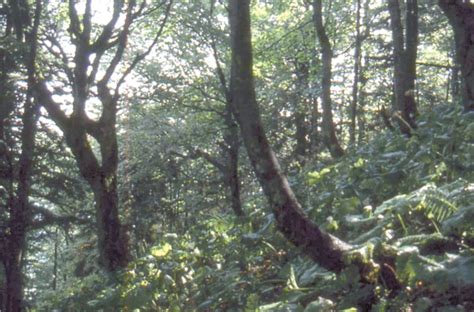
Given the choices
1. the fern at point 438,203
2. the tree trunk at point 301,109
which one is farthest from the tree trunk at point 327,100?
the fern at point 438,203

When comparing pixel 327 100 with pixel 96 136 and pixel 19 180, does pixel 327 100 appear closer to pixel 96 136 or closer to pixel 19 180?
pixel 96 136

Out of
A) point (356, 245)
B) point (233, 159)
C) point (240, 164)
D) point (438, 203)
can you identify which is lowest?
point (356, 245)

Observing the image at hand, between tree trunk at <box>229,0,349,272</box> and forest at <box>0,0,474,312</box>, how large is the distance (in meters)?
0.01

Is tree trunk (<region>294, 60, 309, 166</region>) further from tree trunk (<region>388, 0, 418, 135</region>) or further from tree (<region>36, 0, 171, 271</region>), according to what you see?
tree (<region>36, 0, 171, 271</region>)

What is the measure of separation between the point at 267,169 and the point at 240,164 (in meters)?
Result: 15.2

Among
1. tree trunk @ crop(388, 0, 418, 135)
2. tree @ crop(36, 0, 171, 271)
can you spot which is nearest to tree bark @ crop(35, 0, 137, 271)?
tree @ crop(36, 0, 171, 271)

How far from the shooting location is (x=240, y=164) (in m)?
20.5

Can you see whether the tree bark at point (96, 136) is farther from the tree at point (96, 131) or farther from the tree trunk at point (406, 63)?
the tree trunk at point (406, 63)

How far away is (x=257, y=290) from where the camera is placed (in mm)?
6023

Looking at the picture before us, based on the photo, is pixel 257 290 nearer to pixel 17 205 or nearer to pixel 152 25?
pixel 17 205

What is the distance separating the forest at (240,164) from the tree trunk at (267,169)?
0.04ft

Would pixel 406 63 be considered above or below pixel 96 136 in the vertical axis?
above

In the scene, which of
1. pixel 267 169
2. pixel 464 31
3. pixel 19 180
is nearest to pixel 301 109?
pixel 19 180

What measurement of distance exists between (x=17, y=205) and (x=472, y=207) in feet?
26.7
